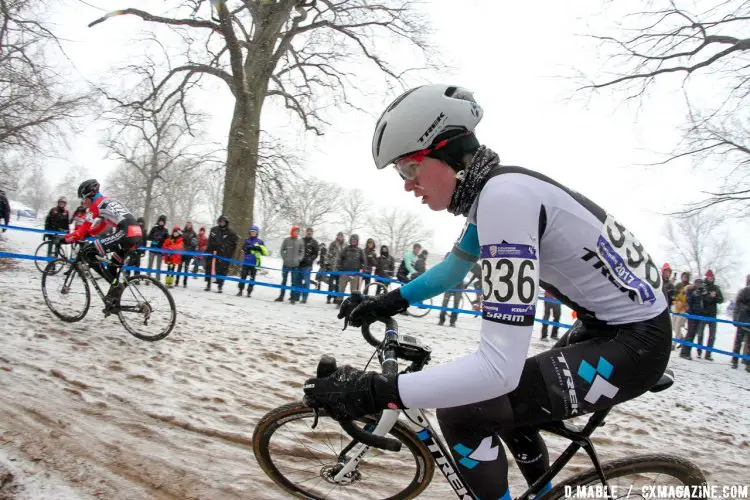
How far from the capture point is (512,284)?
61.4 inches

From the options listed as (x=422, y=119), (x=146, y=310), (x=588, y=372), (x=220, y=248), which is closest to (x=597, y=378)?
(x=588, y=372)

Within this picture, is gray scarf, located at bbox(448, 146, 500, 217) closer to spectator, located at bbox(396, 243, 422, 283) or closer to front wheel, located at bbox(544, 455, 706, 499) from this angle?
front wheel, located at bbox(544, 455, 706, 499)

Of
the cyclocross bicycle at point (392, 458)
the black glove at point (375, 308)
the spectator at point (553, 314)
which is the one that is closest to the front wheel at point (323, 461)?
the cyclocross bicycle at point (392, 458)

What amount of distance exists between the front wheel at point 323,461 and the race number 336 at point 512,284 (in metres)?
1.00

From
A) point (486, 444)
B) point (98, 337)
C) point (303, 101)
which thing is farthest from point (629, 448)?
point (303, 101)

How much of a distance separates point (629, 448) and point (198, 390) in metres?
3.93

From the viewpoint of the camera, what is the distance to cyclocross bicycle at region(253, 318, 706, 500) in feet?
6.47

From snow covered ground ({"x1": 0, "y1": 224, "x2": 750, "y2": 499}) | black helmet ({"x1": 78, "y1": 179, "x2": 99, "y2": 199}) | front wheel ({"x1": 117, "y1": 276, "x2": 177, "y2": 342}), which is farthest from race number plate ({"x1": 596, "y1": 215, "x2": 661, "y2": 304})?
black helmet ({"x1": 78, "y1": 179, "x2": 99, "y2": 199})

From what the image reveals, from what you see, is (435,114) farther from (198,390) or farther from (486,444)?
(198,390)

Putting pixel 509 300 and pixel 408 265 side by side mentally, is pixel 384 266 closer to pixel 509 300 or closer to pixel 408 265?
pixel 408 265

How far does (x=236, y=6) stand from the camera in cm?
1370

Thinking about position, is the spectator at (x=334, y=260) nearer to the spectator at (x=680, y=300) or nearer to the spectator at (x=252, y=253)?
the spectator at (x=252, y=253)

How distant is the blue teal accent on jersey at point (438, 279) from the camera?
231 cm

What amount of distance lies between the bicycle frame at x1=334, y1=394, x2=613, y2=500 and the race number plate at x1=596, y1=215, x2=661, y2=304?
20.6 inches
